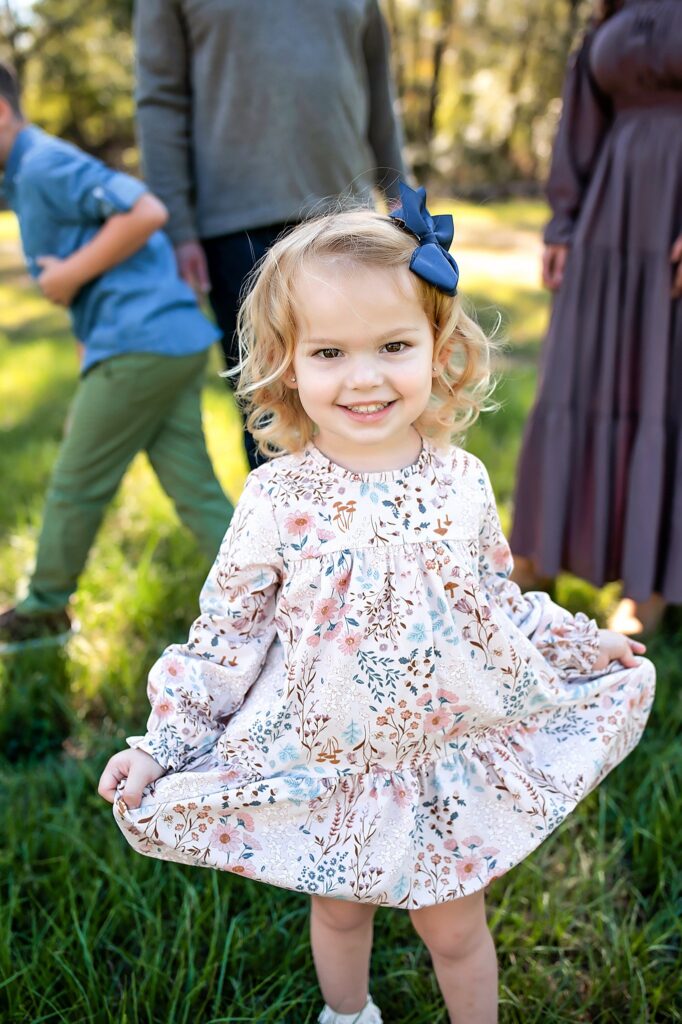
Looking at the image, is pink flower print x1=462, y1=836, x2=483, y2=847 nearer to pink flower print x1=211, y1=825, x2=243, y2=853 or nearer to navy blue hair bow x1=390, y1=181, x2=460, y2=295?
pink flower print x1=211, y1=825, x2=243, y2=853

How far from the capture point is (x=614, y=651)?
5.25 feet

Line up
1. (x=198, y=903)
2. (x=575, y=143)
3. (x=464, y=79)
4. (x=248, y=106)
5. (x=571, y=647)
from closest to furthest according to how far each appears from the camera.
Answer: (x=571, y=647)
(x=198, y=903)
(x=248, y=106)
(x=575, y=143)
(x=464, y=79)

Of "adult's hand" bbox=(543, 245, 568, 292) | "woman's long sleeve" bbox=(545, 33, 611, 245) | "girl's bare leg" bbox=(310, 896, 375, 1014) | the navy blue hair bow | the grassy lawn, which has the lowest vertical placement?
the grassy lawn

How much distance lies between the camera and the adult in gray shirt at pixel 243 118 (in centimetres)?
234

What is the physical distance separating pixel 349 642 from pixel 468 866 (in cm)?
39

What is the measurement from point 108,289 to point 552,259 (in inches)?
52.5

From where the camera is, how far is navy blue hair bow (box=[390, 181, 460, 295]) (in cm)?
134

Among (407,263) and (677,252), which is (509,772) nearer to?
(407,263)

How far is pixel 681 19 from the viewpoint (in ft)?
8.02

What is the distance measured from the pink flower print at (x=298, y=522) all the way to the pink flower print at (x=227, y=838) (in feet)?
1.50

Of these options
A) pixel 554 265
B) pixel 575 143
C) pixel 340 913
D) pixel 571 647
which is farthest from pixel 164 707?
pixel 575 143

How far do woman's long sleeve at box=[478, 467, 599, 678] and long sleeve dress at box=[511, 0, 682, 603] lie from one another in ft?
4.13

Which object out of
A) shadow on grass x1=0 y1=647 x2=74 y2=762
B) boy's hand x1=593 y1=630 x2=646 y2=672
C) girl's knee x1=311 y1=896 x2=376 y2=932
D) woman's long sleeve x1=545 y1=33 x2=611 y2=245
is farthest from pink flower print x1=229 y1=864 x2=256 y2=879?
woman's long sleeve x1=545 y1=33 x2=611 y2=245

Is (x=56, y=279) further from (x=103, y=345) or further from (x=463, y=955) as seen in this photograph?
(x=463, y=955)
